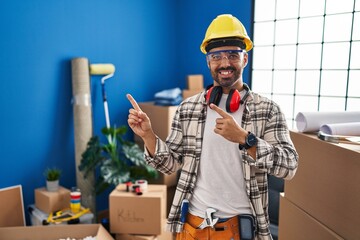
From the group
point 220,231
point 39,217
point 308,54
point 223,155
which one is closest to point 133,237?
point 39,217

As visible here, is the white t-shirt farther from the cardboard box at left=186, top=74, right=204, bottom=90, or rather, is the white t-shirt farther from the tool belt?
the cardboard box at left=186, top=74, right=204, bottom=90

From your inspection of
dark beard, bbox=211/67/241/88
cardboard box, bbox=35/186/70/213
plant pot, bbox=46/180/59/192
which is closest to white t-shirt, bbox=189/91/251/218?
dark beard, bbox=211/67/241/88

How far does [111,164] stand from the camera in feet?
9.30

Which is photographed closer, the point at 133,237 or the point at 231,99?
the point at 231,99

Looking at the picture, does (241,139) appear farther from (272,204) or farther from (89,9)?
(89,9)

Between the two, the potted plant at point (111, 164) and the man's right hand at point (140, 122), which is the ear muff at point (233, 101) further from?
the potted plant at point (111, 164)

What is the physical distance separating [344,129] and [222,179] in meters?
0.56

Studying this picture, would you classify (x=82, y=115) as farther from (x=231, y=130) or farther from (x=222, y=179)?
(x=231, y=130)

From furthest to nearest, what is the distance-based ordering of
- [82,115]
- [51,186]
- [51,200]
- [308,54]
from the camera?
1. [308,54]
2. [82,115]
3. [51,186]
4. [51,200]

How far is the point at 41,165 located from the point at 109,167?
0.59 m

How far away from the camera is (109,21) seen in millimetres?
3096

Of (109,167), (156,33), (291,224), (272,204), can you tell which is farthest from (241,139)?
(156,33)

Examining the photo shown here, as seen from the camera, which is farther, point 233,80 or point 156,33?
point 156,33

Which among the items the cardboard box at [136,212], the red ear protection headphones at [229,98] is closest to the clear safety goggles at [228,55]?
the red ear protection headphones at [229,98]
